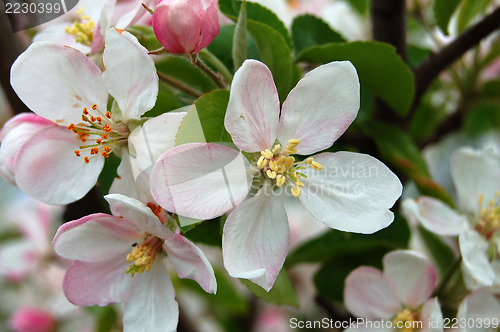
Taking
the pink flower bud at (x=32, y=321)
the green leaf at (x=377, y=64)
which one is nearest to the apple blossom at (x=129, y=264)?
the green leaf at (x=377, y=64)

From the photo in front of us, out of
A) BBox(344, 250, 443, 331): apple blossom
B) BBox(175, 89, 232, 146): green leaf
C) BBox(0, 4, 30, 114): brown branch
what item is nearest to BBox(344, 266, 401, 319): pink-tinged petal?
BBox(344, 250, 443, 331): apple blossom

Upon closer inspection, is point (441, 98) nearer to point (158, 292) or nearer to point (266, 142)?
point (266, 142)

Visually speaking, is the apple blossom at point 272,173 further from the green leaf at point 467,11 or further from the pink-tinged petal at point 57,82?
the green leaf at point 467,11

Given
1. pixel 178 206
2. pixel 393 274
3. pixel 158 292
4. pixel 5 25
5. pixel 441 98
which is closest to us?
pixel 178 206

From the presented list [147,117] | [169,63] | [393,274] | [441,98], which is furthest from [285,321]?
[147,117]

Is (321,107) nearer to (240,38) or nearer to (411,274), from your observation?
(240,38)

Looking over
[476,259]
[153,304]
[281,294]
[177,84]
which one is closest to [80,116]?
[177,84]
